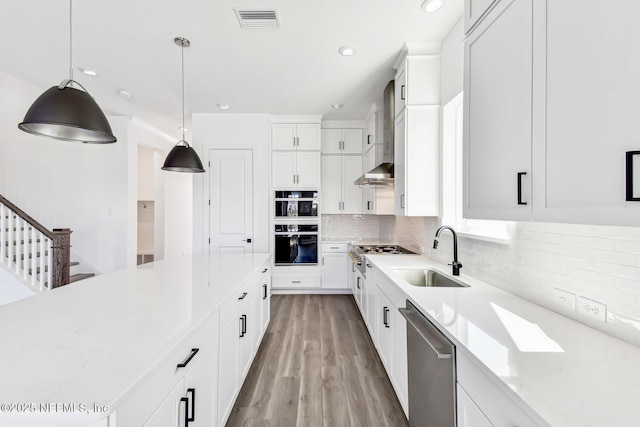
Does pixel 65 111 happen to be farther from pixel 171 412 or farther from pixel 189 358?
pixel 171 412

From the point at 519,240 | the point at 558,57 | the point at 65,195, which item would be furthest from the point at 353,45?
the point at 65,195

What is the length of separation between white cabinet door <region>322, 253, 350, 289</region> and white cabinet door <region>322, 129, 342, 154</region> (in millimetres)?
1763

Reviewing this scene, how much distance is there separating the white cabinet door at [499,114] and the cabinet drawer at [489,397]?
1.97ft

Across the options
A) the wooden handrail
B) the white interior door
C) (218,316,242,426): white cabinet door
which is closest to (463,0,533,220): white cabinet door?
(218,316,242,426): white cabinet door

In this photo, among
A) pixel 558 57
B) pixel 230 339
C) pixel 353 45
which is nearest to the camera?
pixel 558 57

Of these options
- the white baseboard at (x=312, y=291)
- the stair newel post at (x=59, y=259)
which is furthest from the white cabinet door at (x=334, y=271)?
the stair newel post at (x=59, y=259)

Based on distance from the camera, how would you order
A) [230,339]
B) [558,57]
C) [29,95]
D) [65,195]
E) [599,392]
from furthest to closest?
1. [65,195]
2. [29,95]
3. [230,339]
4. [558,57]
5. [599,392]

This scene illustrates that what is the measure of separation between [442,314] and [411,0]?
2091mm

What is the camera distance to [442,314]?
1.23m

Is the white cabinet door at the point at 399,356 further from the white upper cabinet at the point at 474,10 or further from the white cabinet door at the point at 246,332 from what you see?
the white upper cabinet at the point at 474,10

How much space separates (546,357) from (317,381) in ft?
5.69

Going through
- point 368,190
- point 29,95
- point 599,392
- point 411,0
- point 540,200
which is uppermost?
point 29,95

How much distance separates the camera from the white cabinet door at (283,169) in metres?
4.25

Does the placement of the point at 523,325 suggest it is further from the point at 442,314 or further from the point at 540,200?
the point at 540,200
